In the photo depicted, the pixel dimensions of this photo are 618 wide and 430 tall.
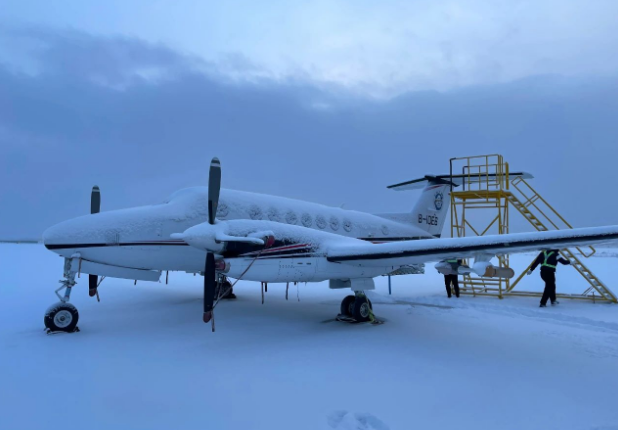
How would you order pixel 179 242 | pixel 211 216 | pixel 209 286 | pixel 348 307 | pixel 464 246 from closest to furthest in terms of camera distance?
pixel 464 246, pixel 209 286, pixel 211 216, pixel 179 242, pixel 348 307

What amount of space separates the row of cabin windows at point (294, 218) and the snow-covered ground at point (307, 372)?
244cm

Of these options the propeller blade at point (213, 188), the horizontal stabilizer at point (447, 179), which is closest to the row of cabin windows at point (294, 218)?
the propeller blade at point (213, 188)

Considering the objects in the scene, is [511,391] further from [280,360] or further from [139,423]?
[139,423]

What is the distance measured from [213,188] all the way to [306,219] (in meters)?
3.75

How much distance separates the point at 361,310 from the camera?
8.74 meters

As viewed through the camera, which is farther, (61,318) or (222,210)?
(222,210)

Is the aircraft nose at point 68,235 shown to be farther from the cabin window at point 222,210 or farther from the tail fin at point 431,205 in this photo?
the tail fin at point 431,205

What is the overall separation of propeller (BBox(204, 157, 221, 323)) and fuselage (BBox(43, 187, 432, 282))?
35 centimetres

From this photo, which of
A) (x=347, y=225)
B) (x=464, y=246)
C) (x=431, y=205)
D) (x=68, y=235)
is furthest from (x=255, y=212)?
(x=431, y=205)

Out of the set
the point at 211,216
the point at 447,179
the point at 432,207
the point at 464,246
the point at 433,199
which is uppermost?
the point at 447,179

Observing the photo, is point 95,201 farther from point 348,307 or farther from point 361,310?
point 361,310

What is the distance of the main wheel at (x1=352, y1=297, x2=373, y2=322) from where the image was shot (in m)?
8.70

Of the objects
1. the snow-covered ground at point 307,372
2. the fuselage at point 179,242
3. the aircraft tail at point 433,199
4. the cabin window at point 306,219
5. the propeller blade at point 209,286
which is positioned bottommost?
the snow-covered ground at point 307,372

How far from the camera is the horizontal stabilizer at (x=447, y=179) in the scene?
14258 millimetres
